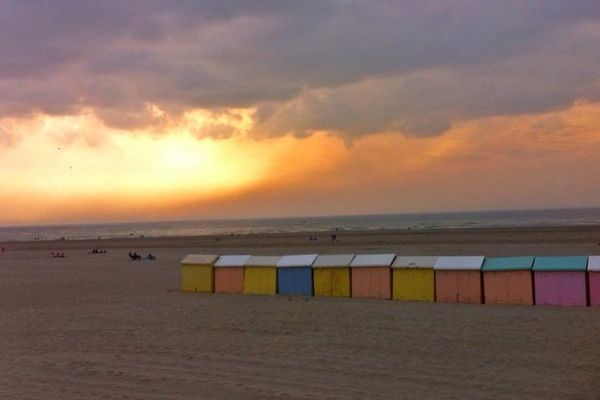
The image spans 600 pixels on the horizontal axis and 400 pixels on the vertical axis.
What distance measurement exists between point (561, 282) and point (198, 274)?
11320mm

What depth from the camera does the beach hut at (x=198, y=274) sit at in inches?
827

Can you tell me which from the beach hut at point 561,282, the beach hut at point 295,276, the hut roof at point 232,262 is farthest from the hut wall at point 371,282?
the beach hut at point 561,282

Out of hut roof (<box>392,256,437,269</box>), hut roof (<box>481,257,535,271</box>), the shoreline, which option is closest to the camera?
hut roof (<box>481,257,535,271</box>)

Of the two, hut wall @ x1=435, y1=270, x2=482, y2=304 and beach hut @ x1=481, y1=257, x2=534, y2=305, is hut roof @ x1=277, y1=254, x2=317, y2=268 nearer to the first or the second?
hut wall @ x1=435, y1=270, x2=482, y2=304

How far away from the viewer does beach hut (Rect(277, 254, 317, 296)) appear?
1953 centimetres

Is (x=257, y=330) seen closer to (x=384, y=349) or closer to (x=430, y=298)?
(x=384, y=349)

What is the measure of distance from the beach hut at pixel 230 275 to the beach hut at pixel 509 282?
7646 millimetres

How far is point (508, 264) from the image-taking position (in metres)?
17.4

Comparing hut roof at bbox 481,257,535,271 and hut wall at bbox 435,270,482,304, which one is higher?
hut roof at bbox 481,257,535,271

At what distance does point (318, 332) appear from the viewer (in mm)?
14008

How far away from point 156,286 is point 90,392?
14.3 m

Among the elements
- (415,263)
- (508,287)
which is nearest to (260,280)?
(415,263)

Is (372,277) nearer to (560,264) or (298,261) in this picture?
(298,261)

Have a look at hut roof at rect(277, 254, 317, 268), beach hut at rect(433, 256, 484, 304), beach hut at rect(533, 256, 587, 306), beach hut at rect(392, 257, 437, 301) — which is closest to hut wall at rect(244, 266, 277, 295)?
hut roof at rect(277, 254, 317, 268)
